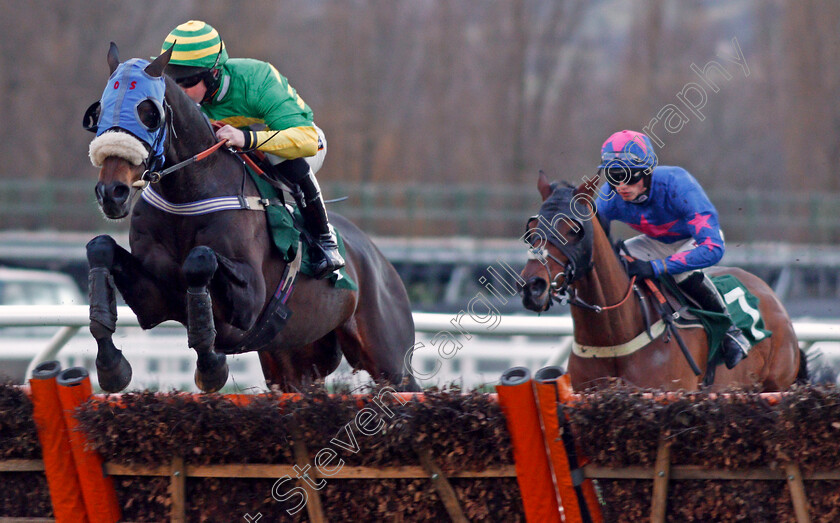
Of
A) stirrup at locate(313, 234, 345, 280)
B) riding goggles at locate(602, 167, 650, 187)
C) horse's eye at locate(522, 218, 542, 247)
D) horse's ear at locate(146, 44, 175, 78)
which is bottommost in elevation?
stirrup at locate(313, 234, 345, 280)

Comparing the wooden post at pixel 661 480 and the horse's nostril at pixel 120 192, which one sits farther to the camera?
the horse's nostril at pixel 120 192

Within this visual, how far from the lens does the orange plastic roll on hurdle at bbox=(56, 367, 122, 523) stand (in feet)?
10.9

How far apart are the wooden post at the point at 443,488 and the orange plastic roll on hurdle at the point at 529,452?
8.2 inches

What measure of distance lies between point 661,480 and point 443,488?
660 mm

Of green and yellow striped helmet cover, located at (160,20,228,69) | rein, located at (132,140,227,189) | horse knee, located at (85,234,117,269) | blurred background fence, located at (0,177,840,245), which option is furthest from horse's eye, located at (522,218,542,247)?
blurred background fence, located at (0,177,840,245)

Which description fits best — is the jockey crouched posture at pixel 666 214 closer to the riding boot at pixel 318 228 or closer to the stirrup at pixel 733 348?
the stirrup at pixel 733 348

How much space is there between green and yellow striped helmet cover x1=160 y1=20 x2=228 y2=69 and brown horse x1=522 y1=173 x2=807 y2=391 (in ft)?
4.84

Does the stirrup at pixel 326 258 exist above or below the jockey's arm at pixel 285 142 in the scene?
below

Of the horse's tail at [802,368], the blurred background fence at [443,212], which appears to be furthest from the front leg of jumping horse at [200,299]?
the blurred background fence at [443,212]

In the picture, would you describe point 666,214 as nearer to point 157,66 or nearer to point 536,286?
point 536,286

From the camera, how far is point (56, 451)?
134 inches

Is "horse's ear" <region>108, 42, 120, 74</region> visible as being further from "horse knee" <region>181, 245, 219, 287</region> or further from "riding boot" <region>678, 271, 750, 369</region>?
"riding boot" <region>678, 271, 750, 369</region>

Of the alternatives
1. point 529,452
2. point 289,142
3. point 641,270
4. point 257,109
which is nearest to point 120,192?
point 289,142

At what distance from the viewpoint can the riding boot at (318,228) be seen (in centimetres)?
427
